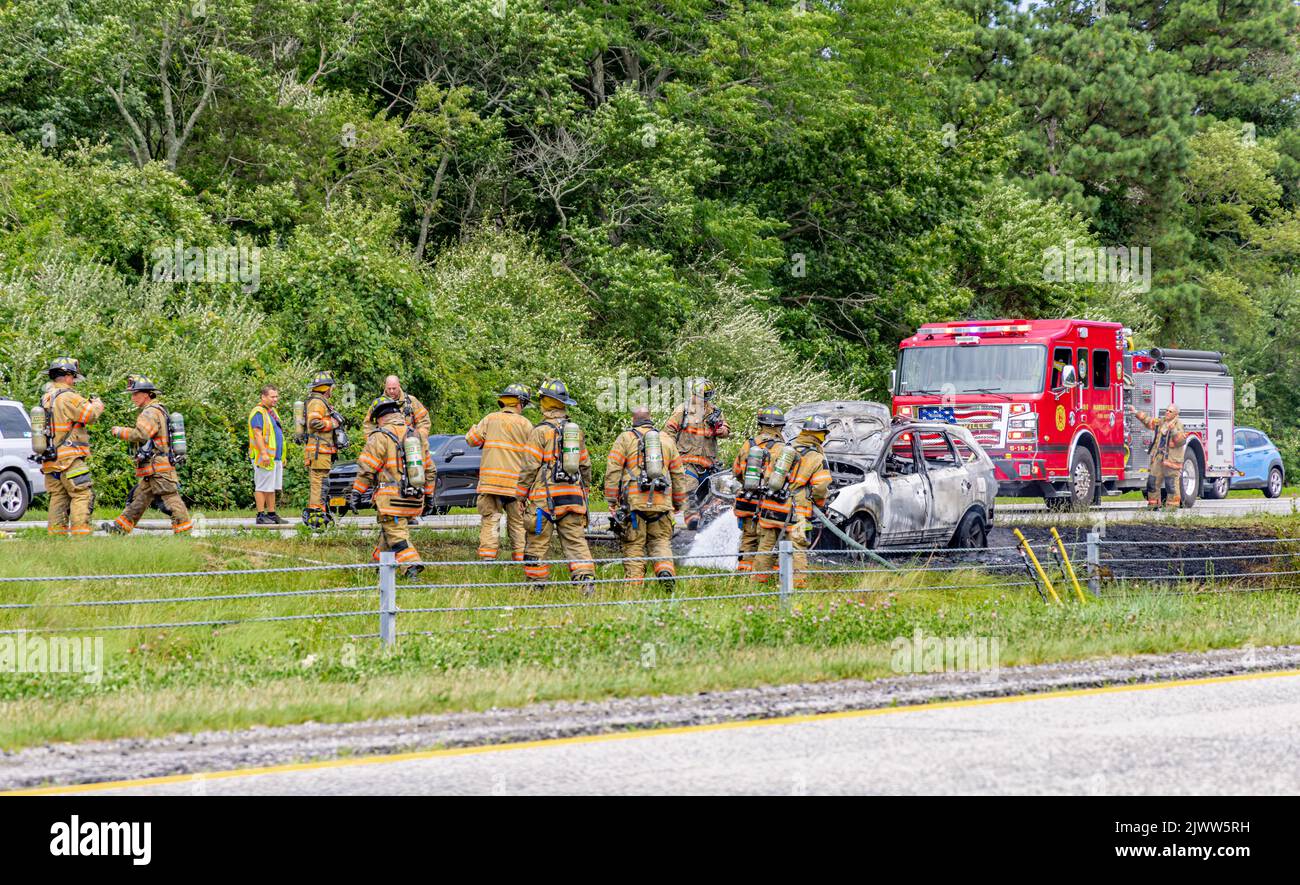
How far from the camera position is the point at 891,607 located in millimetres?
14555

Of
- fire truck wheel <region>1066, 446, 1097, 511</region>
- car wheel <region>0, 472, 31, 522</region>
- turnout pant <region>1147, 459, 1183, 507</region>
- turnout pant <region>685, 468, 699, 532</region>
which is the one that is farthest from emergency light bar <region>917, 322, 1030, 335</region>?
car wheel <region>0, 472, 31, 522</region>

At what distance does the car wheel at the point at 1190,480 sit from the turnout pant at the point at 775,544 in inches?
626

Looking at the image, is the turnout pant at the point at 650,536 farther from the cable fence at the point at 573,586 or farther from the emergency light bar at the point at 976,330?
the emergency light bar at the point at 976,330

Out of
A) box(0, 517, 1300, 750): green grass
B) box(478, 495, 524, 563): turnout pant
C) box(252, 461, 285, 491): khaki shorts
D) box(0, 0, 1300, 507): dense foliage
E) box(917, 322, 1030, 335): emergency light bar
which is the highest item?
box(0, 0, 1300, 507): dense foliage

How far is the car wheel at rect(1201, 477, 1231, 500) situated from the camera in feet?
107

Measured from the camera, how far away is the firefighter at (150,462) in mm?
18328

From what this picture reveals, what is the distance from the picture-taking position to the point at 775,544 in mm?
16156

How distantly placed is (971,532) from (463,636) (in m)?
8.87

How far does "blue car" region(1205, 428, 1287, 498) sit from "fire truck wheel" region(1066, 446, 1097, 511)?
11.5 metres

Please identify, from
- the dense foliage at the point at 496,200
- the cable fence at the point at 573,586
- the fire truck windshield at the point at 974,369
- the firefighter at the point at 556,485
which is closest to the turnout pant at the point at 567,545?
the firefighter at the point at 556,485

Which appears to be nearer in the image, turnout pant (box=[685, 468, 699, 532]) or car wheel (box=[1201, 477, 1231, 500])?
turnout pant (box=[685, 468, 699, 532])

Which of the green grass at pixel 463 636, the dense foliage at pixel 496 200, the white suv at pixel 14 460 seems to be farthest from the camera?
the dense foliage at pixel 496 200

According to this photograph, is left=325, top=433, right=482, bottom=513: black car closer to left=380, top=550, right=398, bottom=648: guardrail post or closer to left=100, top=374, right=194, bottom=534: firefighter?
left=100, top=374, right=194, bottom=534: firefighter

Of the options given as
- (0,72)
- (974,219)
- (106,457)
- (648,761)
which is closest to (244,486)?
(106,457)
